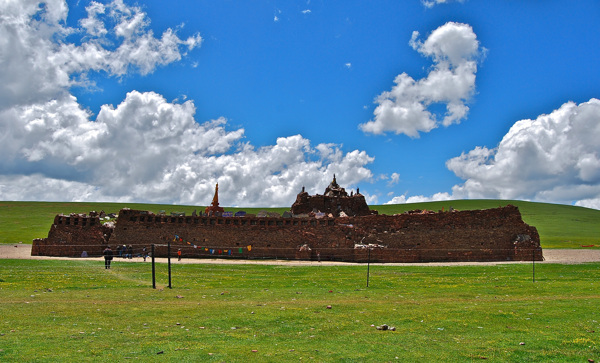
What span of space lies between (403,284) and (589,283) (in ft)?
29.0

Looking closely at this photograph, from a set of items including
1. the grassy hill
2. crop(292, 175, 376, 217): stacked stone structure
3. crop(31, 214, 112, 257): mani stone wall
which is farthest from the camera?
the grassy hill

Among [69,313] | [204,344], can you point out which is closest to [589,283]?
[204,344]

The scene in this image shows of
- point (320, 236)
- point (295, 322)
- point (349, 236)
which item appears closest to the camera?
point (295, 322)

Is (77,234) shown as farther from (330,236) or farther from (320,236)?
(330,236)

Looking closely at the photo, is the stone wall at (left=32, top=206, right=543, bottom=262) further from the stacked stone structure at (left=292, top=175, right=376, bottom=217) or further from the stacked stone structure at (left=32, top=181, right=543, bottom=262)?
the stacked stone structure at (left=292, top=175, right=376, bottom=217)

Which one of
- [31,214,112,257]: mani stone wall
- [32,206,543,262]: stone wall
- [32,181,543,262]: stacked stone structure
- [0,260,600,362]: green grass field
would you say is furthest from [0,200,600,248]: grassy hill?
[0,260,600,362]: green grass field

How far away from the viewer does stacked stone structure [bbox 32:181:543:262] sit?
1709 inches

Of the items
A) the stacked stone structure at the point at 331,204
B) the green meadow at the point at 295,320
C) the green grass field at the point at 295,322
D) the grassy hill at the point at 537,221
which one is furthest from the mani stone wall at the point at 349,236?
the grassy hill at the point at 537,221

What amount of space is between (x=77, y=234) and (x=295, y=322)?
45966mm

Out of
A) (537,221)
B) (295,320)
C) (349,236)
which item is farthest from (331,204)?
(537,221)

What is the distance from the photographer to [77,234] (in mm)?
49781

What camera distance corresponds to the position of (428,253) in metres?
44.3

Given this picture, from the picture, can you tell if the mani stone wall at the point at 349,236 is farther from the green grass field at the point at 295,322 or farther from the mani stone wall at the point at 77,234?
the green grass field at the point at 295,322

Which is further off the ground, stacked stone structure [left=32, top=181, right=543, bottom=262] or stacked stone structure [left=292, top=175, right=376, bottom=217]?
stacked stone structure [left=292, top=175, right=376, bottom=217]
